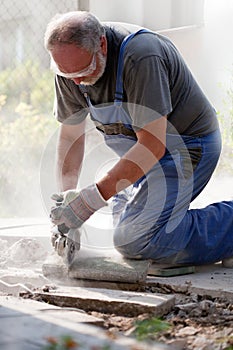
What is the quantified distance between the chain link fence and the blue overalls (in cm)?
337

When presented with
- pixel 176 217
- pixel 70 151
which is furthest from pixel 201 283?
pixel 70 151

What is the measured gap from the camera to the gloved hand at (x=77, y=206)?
3.84m

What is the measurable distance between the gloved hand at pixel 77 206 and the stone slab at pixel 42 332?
0.86 m

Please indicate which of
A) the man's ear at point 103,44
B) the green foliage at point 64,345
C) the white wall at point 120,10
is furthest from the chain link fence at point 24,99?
the green foliage at point 64,345

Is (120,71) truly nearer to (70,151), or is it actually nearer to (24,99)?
(70,151)

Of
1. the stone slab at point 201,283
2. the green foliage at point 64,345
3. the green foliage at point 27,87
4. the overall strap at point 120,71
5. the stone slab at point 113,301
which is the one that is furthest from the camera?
the green foliage at point 27,87

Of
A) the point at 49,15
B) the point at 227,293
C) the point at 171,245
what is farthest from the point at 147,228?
the point at 49,15

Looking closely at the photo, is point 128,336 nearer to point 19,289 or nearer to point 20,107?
point 19,289

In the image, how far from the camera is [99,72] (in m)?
3.98

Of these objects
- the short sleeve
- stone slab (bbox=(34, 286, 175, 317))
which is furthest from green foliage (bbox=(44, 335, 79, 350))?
the short sleeve

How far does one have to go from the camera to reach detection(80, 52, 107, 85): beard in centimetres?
393

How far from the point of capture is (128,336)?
2744 mm

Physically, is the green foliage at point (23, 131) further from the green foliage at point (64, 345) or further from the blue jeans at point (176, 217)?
the green foliage at point (64, 345)

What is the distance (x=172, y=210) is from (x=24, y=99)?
4877 mm
